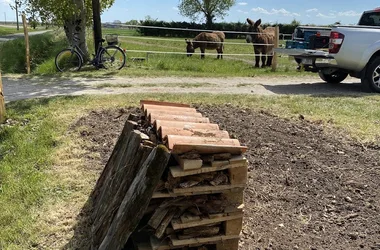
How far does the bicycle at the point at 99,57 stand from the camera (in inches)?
461

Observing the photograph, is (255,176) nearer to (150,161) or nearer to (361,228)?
Result: (361,228)

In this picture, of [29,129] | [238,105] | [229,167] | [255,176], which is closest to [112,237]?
[229,167]

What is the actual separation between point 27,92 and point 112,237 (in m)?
6.83

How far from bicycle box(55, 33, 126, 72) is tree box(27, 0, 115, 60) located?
0.68 meters

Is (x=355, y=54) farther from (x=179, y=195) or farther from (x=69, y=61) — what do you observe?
(x=69, y=61)

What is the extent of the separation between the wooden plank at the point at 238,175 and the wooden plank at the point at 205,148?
12cm

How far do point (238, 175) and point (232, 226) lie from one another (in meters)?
0.39

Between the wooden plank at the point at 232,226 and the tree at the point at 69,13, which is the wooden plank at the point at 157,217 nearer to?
the wooden plank at the point at 232,226

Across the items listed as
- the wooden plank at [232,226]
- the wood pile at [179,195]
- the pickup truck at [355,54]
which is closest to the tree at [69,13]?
the pickup truck at [355,54]

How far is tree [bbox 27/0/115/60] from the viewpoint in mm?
11891

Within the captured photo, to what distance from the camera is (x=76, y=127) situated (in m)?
6.09

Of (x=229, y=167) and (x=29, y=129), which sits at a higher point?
(x=229, y=167)

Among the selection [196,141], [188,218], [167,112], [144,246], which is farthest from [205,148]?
[167,112]

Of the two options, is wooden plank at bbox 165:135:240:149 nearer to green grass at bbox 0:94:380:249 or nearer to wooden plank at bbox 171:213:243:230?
wooden plank at bbox 171:213:243:230
